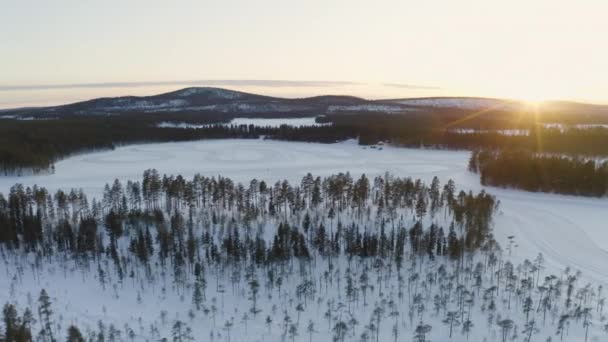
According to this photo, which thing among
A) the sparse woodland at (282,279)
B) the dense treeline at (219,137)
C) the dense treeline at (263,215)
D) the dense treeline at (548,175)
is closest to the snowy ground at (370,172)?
the dense treeline at (548,175)

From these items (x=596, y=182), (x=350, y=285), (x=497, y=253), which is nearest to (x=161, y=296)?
(x=350, y=285)

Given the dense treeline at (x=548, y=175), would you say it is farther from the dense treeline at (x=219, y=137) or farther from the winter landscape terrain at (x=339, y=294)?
the dense treeline at (x=219, y=137)

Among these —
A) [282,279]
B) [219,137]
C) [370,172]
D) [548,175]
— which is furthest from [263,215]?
[219,137]

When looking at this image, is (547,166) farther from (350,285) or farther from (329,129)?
(329,129)

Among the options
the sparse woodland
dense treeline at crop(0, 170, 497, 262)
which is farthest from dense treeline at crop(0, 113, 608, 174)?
the sparse woodland

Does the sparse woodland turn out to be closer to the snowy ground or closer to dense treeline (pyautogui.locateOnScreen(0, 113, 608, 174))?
the snowy ground

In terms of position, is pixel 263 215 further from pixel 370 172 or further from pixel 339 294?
pixel 370 172
